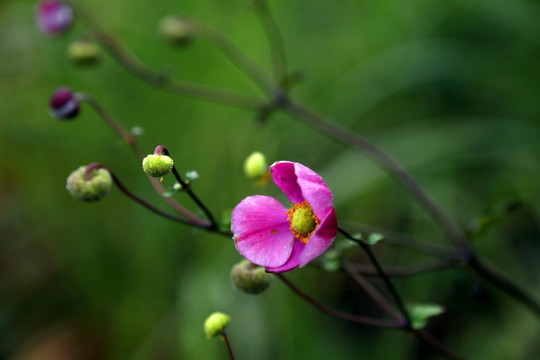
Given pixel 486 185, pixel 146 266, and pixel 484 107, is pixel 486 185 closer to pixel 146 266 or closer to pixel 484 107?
pixel 484 107

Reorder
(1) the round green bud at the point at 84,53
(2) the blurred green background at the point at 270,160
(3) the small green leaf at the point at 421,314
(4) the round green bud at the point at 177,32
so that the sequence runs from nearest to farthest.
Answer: (3) the small green leaf at the point at 421,314 → (1) the round green bud at the point at 84,53 → (4) the round green bud at the point at 177,32 → (2) the blurred green background at the point at 270,160

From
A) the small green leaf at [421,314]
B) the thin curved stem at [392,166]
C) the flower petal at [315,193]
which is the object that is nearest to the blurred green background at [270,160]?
the thin curved stem at [392,166]

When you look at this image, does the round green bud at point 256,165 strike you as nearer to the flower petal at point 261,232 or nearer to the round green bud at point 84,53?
the flower petal at point 261,232

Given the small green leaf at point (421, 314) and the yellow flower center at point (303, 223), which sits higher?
the yellow flower center at point (303, 223)

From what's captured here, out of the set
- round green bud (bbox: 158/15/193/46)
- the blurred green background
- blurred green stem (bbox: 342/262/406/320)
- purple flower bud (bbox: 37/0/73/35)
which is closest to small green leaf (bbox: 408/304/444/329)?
blurred green stem (bbox: 342/262/406/320)

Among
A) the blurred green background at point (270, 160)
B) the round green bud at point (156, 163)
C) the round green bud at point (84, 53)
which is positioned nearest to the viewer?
the round green bud at point (156, 163)

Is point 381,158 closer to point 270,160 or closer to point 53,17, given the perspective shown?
point 270,160

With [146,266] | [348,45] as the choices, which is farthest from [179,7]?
[146,266]
